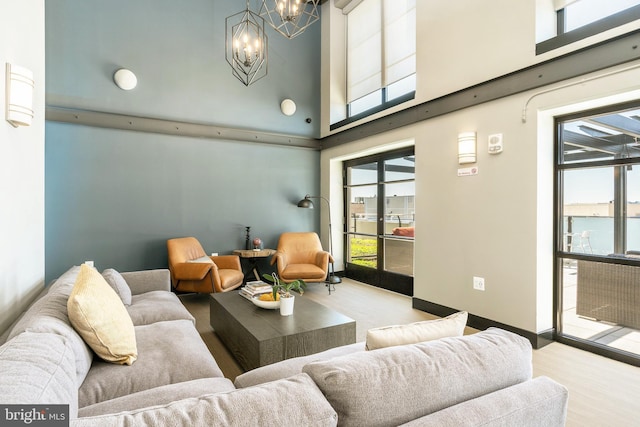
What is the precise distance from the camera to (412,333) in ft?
4.21

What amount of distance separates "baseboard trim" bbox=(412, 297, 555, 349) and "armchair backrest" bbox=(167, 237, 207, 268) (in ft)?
Result: 10.5

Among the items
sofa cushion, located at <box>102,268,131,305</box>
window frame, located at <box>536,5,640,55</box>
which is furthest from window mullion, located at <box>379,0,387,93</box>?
sofa cushion, located at <box>102,268,131,305</box>

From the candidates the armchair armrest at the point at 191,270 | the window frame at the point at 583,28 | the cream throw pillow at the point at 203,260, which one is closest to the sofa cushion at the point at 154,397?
the armchair armrest at the point at 191,270

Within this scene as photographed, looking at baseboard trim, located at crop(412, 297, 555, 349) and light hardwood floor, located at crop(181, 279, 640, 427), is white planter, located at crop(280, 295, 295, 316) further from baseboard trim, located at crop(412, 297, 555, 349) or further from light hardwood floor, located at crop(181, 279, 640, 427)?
baseboard trim, located at crop(412, 297, 555, 349)

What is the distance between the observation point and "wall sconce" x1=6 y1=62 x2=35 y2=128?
192 centimetres

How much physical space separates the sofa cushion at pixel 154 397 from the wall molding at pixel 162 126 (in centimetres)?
431

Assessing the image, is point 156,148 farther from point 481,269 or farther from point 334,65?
point 481,269

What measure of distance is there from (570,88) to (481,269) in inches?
73.8

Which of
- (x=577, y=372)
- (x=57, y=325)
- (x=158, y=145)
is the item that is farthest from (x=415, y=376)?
(x=158, y=145)

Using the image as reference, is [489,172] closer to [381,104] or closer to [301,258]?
[381,104]

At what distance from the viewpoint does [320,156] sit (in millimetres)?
6430

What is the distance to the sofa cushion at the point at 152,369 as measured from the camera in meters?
1.56

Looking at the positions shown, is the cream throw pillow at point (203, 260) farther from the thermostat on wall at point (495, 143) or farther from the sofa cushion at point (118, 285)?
the thermostat on wall at point (495, 143)

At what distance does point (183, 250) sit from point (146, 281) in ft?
4.14
